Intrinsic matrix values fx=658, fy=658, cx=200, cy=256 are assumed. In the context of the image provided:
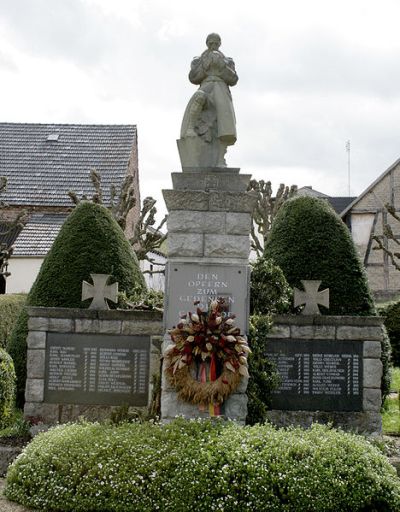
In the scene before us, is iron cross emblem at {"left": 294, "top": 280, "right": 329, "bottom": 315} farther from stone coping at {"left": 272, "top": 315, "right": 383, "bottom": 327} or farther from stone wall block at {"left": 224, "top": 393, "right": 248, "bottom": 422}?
stone wall block at {"left": 224, "top": 393, "right": 248, "bottom": 422}

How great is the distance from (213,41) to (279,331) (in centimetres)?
362

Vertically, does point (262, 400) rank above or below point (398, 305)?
below

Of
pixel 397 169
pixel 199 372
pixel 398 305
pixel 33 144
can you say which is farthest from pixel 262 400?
pixel 33 144

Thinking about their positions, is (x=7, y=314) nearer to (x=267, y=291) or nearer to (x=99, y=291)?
(x=99, y=291)

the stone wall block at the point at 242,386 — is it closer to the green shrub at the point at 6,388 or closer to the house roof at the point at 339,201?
the green shrub at the point at 6,388

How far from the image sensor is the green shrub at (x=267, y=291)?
850 centimetres

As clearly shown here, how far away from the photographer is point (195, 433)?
20.4 ft

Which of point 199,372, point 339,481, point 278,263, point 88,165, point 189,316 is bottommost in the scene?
point 339,481

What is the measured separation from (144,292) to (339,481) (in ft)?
14.7

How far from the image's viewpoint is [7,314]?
48.2 feet

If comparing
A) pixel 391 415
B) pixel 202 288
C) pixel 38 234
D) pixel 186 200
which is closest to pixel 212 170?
pixel 186 200

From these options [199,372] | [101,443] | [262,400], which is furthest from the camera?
[262,400]

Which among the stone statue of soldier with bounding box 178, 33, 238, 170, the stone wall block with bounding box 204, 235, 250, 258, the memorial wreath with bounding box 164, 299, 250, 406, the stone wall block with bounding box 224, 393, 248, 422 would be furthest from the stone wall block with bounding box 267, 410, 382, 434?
the stone statue of soldier with bounding box 178, 33, 238, 170

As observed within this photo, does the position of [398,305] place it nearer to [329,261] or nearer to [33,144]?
[329,261]
